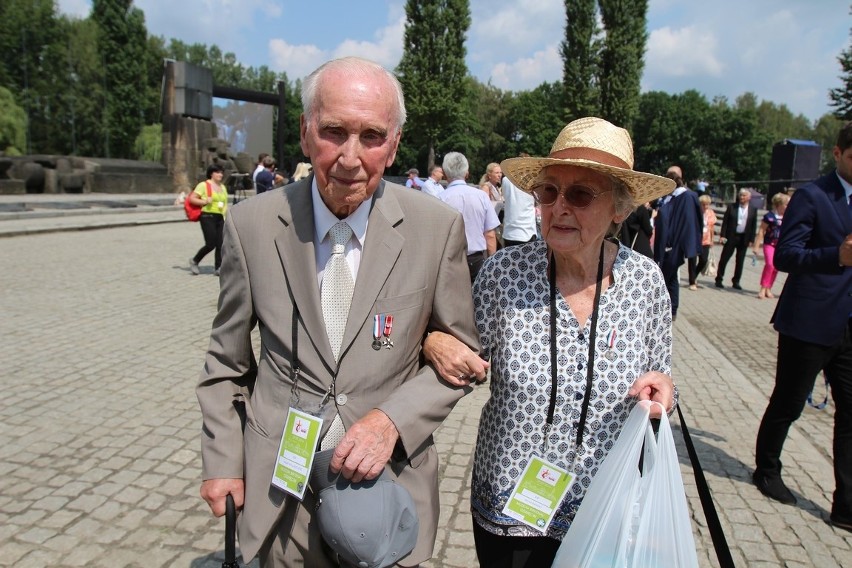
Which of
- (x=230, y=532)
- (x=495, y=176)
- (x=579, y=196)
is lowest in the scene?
(x=230, y=532)

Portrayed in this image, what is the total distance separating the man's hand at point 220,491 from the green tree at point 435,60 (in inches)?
1759

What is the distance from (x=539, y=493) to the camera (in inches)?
76.4

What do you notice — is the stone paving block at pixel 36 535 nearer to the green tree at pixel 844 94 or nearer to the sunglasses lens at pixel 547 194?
the sunglasses lens at pixel 547 194

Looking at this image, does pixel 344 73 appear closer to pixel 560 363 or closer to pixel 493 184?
pixel 560 363

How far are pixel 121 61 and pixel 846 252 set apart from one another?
6459cm

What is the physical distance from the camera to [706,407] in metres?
5.85

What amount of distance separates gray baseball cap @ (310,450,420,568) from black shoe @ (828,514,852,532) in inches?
127

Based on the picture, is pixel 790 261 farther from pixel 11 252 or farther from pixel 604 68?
pixel 604 68

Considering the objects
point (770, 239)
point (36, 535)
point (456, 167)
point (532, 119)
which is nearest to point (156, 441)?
point (36, 535)

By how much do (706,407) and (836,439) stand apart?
2.20m

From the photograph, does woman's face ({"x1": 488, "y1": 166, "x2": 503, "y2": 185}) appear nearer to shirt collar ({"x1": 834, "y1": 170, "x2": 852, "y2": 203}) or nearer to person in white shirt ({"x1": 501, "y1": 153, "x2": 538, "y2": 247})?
person in white shirt ({"x1": 501, "y1": 153, "x2": 538, "y2": 247})

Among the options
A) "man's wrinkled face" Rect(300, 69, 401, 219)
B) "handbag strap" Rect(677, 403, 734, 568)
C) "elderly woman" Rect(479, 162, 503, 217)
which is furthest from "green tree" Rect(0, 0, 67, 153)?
"handbag strap" Rect(677, 403, 734, 568)

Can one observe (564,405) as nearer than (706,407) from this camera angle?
Yes

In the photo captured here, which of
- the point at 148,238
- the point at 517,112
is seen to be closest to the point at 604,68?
the point at 517,112
